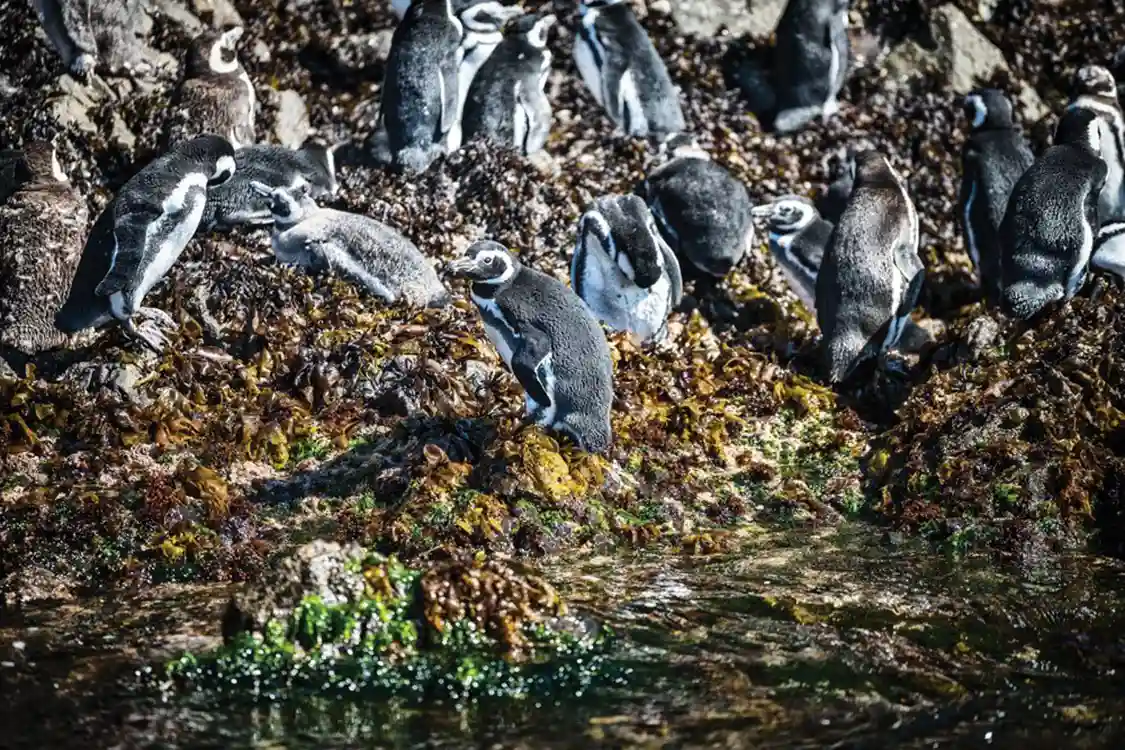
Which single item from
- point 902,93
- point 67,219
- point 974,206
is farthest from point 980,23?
point 67,219

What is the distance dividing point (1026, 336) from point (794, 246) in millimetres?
2115

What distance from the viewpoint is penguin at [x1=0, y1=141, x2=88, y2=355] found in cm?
912

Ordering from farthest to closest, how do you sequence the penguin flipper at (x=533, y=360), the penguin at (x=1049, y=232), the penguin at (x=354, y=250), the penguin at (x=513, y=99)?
the penguin at (x=513, y=99) → the penguin at (x=354, y=250) → the penguin at (x=1049, y=232) → the penguin flipper at (x=533, y=360)

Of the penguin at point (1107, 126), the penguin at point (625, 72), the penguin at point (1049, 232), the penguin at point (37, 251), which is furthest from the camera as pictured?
the penguin at point (625, 72)

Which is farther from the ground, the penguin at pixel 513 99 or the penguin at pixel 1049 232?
the penguin at pixel 513 99

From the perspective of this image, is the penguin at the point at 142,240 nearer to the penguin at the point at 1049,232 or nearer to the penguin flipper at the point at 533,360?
the penguin flipper at the point at 533,360

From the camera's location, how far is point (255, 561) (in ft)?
22.5

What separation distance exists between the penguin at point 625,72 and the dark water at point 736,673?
244 inches

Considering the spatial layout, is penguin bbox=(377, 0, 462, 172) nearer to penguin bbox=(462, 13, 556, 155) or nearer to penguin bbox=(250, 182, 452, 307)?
penguin bbox=(462, 13, 556, 155)

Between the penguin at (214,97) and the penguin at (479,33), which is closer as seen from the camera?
the penguin at (214,97)

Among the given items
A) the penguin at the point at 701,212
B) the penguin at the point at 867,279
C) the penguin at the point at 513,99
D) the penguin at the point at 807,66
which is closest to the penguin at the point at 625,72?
the penguin at the point at 513,99

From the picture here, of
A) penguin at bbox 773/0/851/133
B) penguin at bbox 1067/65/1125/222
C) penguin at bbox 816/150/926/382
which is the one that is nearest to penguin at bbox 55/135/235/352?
penguin at bbox 816/150/926/382

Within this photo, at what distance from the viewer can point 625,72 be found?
12344mm

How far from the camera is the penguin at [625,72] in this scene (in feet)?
40.5
